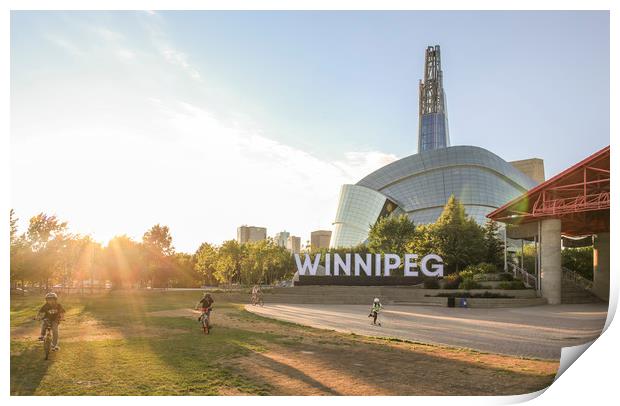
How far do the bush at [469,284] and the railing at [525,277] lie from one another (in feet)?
12.2

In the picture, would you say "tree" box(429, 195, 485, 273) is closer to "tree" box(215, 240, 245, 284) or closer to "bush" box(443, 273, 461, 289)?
"bush" box(443, 273, 461, 289)

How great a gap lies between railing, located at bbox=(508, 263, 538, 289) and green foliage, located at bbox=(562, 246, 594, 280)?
10.5ft

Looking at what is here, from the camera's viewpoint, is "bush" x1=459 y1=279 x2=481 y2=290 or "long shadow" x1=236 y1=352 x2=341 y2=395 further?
"bush" x1=459 y1=279 x2=481 y2=290

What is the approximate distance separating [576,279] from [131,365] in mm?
30115

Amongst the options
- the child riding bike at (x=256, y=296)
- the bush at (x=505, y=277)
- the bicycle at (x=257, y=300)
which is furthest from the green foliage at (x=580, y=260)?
the child riding bike at (x=256, y=296)

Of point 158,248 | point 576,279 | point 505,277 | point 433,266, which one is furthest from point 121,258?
point 576,279

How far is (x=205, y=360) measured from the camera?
47.4 feet

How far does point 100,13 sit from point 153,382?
1165cm

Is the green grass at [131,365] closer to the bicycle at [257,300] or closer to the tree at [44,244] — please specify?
the tree at [44,244]

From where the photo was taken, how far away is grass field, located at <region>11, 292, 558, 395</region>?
12.1m

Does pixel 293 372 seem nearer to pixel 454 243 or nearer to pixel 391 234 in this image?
pixel 454 243

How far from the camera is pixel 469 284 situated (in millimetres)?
39156

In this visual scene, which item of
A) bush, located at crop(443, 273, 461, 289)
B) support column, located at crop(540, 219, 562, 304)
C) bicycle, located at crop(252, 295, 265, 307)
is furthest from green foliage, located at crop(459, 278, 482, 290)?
bicycle, located at crop(252, 295, 265, 307)
